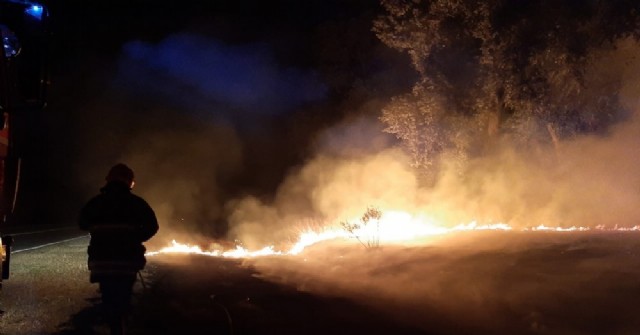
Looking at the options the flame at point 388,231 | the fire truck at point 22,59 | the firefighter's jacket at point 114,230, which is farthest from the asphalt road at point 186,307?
the flame at point 388,231

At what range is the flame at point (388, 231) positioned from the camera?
15.2 meters

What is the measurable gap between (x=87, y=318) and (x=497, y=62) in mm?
12106

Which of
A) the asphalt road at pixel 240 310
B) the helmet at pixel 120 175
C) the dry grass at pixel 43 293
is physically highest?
the helmet at pixel 120 175

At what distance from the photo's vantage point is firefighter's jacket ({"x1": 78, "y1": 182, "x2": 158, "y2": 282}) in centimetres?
583

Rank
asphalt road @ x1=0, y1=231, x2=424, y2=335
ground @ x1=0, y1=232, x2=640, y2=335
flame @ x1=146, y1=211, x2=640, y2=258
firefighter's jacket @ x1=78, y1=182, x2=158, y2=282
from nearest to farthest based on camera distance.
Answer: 1. firefighter's jacket @ x1=78, y1=182, x2=158, y2=282
2. asphalt road @ x1=0, y1=231, x2=424, y2=335
3. ground @ x1=0, y1=232, x2=640, y2=335
4. flame @ x1=146, y1=211, x2=640, y2=258

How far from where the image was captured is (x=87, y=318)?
787 centimetres

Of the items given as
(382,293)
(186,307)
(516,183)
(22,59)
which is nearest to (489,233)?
(516,183)

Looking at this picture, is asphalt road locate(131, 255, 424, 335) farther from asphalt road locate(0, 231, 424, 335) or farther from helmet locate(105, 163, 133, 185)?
helmet locate(105, 163, 133, 185)

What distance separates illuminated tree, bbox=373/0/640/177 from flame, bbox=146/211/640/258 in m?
2.31

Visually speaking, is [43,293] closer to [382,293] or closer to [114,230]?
[114,230]

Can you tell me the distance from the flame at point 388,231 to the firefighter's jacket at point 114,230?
358 inches

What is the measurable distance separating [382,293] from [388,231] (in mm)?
6368

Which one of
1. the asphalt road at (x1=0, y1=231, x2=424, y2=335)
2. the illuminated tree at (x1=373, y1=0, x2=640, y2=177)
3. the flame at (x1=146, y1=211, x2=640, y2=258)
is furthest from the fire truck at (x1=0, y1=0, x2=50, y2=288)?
the illuminated tree at (x1=373, y1=0, x2=640, y2=177)

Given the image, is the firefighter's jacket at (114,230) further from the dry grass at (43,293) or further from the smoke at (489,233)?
the smoke at (489,233)
